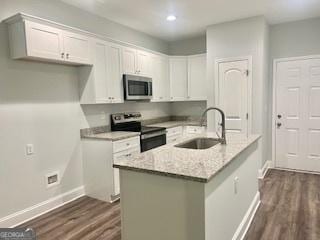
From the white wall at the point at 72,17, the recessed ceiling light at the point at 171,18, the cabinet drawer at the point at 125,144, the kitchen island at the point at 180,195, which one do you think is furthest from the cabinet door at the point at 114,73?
the kitchen island at the point at 180,195

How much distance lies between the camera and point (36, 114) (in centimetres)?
305

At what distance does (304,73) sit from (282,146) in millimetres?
1437

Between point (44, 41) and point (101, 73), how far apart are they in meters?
0.93

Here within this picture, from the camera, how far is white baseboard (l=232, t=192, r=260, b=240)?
93.7 inches

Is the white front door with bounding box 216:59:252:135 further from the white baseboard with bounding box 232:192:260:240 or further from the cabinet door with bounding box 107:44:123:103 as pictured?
the cabinet door with bounding box 107:44:123:103

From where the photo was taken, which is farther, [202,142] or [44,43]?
[202,142]

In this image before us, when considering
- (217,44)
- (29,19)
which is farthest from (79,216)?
(217,44)

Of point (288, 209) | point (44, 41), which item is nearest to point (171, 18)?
point (44, 41)

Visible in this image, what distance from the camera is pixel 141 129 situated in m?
4.27

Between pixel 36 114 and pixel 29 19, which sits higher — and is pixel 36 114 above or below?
below

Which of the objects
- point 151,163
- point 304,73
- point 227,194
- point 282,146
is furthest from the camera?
point 282,146

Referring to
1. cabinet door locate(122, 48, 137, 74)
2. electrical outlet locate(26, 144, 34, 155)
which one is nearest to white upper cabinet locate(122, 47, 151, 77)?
cabinet door locate(122, 48, 137, 74)

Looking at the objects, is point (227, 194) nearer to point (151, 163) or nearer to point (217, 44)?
point (151, 163)

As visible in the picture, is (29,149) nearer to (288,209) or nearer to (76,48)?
(76,48)
